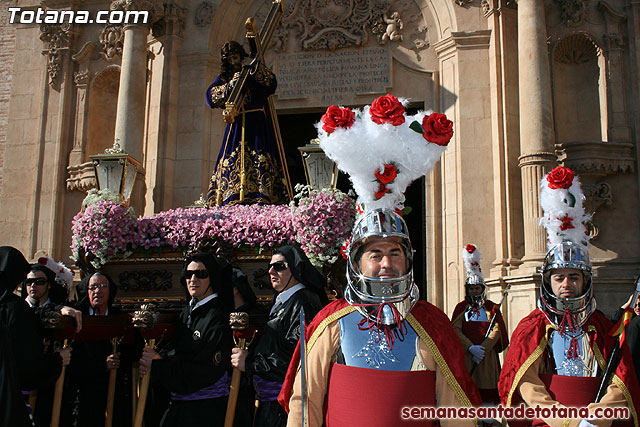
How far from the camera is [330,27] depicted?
45.6 ft

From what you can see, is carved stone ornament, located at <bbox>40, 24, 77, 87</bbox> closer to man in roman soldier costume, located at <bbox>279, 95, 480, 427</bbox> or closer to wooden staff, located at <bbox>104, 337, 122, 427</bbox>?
wooden staff, located at <bbox>104, 337, 122, 427</bbox>

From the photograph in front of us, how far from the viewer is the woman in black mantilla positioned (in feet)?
27.0

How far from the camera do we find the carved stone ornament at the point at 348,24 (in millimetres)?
13523

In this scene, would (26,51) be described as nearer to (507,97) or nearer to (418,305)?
(507,97)

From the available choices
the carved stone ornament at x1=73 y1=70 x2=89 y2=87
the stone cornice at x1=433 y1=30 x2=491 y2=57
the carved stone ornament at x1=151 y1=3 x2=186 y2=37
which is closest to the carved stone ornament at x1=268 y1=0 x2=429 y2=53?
the stone cornice at x1=433 y1=30 x2=491 y2=57

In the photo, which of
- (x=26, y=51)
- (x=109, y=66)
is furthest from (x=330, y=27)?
(x=26, y=51)

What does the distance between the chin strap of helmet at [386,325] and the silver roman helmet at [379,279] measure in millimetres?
12

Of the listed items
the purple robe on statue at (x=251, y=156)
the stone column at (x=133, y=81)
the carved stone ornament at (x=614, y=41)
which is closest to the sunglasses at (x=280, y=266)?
the purple robe on statue at (x=251, y=156)

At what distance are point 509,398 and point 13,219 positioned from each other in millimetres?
13141

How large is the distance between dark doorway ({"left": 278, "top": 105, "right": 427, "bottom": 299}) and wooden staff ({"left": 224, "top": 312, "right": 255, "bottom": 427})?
27.4 ft

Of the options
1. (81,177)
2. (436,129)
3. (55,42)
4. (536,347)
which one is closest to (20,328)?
(436,129)

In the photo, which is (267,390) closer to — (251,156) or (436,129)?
(436,129)

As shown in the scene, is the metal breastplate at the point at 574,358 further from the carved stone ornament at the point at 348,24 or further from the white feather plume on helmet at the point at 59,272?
the carved stone ornament at the point at 348,24

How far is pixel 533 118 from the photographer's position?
1113cm
